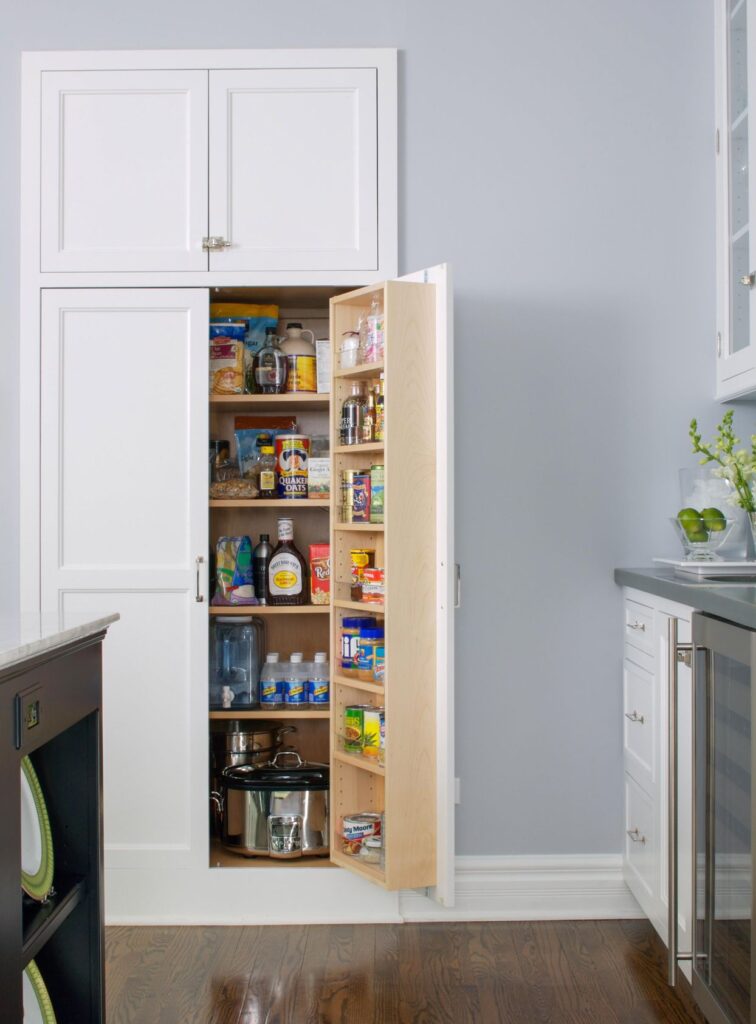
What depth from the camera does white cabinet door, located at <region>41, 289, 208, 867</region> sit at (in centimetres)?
281

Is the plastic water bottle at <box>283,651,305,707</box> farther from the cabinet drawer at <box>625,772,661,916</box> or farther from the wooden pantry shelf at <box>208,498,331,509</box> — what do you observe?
the cabinet drawer at <box>625,772,661,916</box>

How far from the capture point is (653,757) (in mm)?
2453

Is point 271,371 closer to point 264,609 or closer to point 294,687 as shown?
point 264,609

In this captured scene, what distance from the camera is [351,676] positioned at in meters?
2.80

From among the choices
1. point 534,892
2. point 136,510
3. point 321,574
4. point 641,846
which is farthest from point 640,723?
point 136,510

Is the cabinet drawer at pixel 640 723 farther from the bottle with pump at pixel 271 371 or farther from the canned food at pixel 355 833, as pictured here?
the bottle with pump at pixel 271 371

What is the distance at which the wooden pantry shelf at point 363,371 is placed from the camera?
2.67m

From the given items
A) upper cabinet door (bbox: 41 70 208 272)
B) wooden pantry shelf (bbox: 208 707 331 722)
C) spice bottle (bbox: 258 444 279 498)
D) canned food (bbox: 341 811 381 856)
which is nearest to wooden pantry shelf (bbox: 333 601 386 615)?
wooden pantry shelf (bbox: 208 707 331 722)

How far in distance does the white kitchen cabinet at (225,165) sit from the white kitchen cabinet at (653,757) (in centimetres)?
125

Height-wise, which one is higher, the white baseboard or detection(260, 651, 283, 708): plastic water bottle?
detection(260, 651, 283, 708): plastic water bottle

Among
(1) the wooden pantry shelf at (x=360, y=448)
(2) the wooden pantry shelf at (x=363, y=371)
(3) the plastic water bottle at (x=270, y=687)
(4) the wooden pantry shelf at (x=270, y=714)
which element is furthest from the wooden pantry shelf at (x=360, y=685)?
(2) the wooden pantry shelf at (x=363, y=371)

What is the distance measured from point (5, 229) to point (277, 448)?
102 cm

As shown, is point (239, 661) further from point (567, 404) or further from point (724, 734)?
point (724, 734)

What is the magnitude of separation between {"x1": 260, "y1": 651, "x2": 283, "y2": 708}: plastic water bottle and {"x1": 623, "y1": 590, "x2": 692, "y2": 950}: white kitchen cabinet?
1.02 metres
